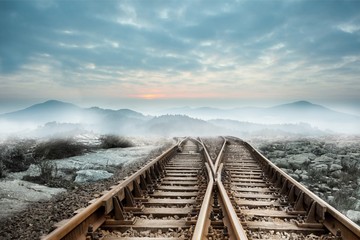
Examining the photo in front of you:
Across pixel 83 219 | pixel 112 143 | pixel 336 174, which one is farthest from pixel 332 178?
pixel 112 143

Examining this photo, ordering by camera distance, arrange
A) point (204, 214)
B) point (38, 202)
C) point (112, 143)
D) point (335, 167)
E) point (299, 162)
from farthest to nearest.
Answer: point (112, 143) < point (299, 162) < point (335, 167) < point (38, 202) < point (204, 214)

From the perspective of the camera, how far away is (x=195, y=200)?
6.24 metres

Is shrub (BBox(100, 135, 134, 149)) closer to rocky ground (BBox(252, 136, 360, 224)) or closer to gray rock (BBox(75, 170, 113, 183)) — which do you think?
gray rock (BBox(75, 170, 113, 183))

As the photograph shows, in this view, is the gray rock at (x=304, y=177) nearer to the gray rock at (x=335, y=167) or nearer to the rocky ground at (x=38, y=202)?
the gray rock at (x=335, y=167)

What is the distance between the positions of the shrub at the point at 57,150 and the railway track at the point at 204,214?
648 cm

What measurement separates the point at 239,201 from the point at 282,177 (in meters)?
1.81

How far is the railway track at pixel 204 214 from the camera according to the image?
4.31 metres

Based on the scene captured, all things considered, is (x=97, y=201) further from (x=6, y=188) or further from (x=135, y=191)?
(x=6, y=188)

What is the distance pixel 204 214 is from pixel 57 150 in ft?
34.0

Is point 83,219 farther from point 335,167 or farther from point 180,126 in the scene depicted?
point 180,126

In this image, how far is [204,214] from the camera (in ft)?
14.6

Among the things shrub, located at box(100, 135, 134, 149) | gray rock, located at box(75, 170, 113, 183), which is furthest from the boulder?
shrub, located at box(100, 135, 134, 149)

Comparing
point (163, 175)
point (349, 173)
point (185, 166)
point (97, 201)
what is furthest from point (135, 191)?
point (349, 173)

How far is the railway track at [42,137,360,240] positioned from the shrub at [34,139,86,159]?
6.48m
